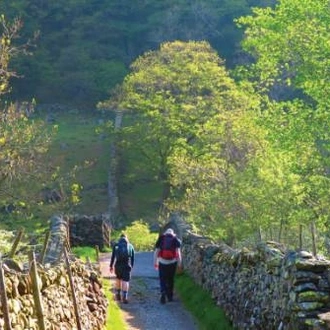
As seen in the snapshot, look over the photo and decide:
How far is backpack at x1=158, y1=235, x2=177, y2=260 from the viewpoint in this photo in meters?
16.5

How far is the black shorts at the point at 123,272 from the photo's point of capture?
16875 mm

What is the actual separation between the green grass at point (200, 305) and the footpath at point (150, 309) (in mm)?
201

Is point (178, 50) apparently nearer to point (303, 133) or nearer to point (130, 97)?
point (130, 97)

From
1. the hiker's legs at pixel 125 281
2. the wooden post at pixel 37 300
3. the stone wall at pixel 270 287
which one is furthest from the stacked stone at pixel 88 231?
the wooden post at pixel 37 300

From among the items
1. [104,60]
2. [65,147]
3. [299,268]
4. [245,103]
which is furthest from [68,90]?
[299,268]

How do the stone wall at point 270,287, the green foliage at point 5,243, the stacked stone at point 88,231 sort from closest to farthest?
the stone wall at point 270,287, the green foliage at point 5,243, the stacked stone at point 88,231

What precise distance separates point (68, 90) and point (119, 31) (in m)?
7.72

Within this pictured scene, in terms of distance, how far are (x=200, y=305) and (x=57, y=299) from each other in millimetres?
7253

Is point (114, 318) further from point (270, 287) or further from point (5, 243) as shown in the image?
point (270, 287)

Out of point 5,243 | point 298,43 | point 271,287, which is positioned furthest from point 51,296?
point 298,43

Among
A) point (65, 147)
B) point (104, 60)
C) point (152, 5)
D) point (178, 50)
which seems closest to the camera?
point (178, 50)

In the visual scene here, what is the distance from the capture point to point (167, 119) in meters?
42.5

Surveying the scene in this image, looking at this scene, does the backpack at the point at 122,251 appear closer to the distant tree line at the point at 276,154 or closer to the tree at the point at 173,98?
the distant tree line at the point at 276,154

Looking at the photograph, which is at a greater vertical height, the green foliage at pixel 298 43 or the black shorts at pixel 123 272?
the green foliage at pixel 298 43
